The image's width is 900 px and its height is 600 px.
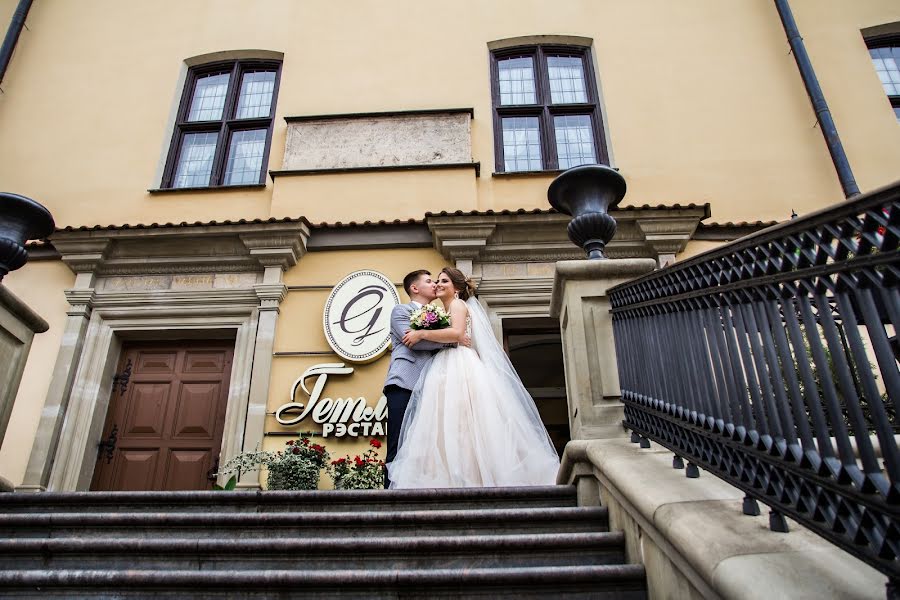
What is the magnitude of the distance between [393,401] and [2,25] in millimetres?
10312

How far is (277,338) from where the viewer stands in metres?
6.84

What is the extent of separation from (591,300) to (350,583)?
93.9 inches

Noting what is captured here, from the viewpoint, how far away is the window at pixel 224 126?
8484 mm

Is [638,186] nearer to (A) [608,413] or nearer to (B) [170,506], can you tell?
(A) [608,413]

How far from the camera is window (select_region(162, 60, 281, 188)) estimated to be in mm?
8484

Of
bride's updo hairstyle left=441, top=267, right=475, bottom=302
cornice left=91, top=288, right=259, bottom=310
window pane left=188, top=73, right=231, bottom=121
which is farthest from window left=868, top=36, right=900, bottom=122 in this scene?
window pane left=188, top=73, right=231, bottom=121

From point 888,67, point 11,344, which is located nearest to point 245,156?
point 11,344

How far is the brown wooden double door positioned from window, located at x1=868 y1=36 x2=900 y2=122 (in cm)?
1021

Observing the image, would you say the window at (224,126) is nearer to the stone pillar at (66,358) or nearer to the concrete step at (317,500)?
the stone pillar at (66,358)

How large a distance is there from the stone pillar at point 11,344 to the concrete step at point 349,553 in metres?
2.32

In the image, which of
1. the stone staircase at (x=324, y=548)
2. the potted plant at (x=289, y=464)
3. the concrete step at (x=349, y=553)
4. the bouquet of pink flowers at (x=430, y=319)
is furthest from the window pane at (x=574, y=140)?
the concrete step at (x=349, y=553)

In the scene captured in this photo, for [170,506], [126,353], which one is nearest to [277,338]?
[126,353]

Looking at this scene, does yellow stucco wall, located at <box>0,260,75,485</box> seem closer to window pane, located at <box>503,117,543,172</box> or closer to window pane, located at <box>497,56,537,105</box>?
window pane, located at <box>503,117,543,172</box>

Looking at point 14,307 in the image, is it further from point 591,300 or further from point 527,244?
point 527,244
